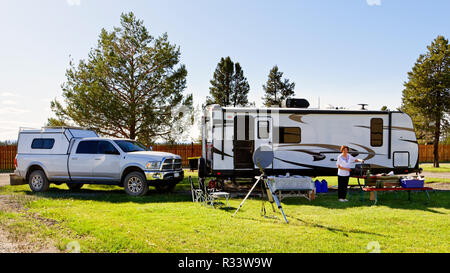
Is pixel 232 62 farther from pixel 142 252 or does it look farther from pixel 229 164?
pixel 142 252

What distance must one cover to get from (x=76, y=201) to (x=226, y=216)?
199 inches

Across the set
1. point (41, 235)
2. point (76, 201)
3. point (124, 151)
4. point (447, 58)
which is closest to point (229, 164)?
point (124, 151)

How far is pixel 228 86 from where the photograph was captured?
110 feet

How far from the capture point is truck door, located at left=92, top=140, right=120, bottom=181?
11.3 metres

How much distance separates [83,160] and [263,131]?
6270 millimetres

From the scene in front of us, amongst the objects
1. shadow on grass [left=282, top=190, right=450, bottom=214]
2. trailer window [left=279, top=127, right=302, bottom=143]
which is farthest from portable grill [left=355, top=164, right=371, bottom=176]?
trailer window [left=279, top=127, right=302, bottom=143]

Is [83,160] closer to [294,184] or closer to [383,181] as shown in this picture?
[294,184]

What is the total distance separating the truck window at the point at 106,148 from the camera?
11492mm

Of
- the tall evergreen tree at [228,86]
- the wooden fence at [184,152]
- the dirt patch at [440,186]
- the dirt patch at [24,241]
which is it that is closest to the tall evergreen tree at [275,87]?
the tall evergreen tree at [228,86]

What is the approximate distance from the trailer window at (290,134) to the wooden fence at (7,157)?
21.5m

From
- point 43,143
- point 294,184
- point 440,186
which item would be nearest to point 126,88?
point 43,143

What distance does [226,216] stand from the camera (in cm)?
782

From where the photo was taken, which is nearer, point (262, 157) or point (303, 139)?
point (262, 157)

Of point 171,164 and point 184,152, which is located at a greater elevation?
point 171,164
